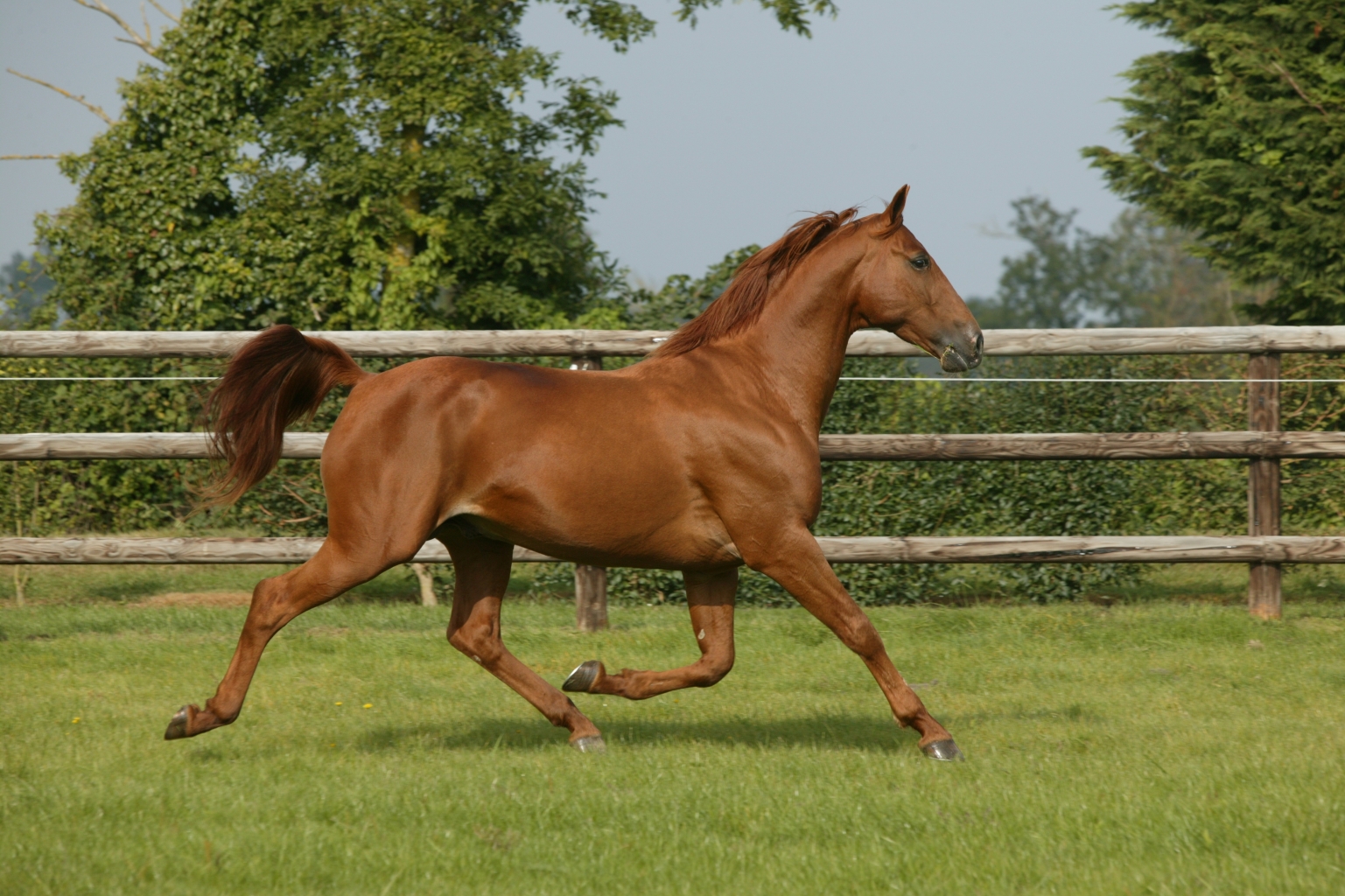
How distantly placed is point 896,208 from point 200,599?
5.47m

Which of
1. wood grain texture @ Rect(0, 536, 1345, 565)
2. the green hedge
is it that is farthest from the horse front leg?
the green hedge

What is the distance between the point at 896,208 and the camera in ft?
16.1

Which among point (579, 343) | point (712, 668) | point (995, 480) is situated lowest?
point (712, 668)

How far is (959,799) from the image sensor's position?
409cm

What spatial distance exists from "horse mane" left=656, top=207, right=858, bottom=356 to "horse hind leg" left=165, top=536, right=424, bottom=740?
142 centimetres

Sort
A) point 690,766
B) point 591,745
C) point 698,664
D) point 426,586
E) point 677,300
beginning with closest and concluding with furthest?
point 690,766
point 591,745
point 698,664
point 426,586
point 677,300

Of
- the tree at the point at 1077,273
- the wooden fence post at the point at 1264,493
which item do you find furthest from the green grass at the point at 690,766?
the tree at the point at 1077,273

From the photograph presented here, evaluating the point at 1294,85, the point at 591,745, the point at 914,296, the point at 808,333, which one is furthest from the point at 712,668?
the point at 1294,85

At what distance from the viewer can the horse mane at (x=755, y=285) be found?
5.07 meters

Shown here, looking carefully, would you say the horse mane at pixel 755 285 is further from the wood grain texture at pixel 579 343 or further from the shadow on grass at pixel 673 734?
the wood grain texture at pixel 579 343

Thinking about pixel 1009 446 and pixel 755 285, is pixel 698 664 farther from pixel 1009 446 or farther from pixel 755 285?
pixel 1009 446

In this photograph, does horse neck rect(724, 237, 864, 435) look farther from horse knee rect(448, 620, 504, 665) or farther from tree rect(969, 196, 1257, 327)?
tree rect(969, 196, 1257, 327)

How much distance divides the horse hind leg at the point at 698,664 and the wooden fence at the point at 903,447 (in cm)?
219

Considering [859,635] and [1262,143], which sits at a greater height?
[1262,143]
